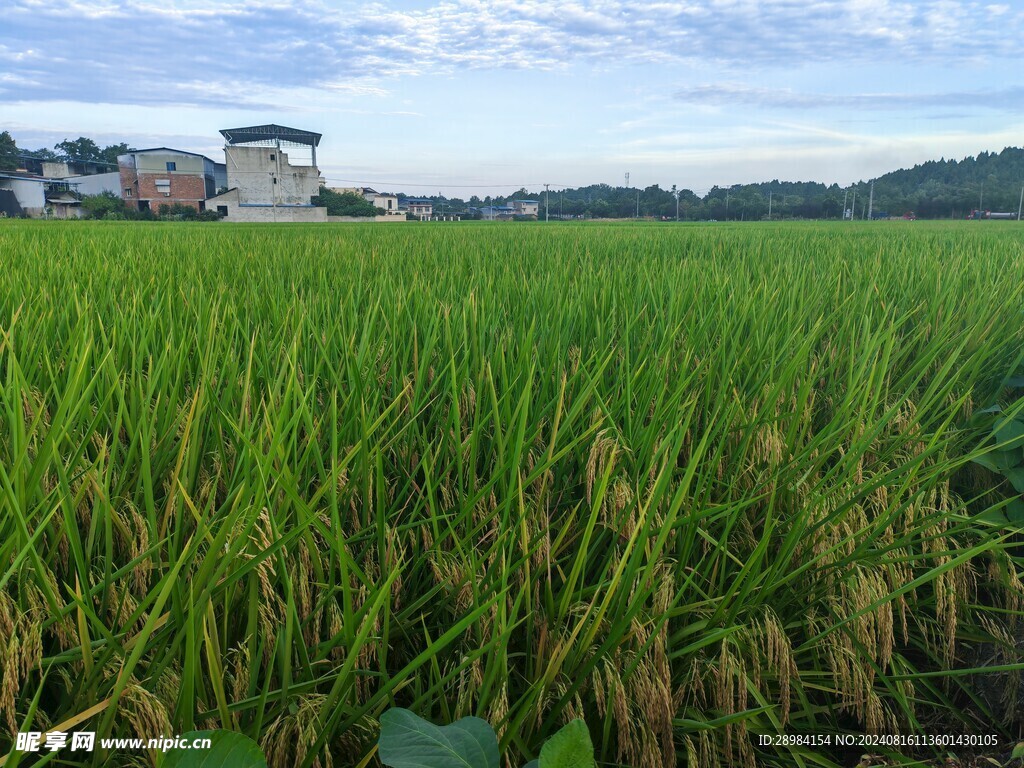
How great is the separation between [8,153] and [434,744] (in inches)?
2665

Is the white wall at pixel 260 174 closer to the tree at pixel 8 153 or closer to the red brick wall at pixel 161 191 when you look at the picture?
the red brick wall at pixel 161 191

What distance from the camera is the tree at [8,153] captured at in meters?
50.8

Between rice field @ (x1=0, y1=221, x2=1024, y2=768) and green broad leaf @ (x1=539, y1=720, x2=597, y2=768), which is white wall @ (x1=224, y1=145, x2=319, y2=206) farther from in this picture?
green broad leaf @ (x1=539, y1=720, x2=597, y2=768)

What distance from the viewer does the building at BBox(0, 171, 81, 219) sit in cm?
3709

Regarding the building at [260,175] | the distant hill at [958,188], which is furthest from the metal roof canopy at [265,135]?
the distant hill at [958,188]

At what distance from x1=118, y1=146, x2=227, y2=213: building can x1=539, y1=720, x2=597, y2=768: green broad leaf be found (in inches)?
2020

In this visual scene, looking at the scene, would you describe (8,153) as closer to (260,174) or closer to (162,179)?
(162,179)

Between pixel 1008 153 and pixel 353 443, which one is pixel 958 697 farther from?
pixel 1008 153

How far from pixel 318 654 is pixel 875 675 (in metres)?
0.87

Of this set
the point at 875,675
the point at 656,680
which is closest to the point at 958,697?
the point at 875,675

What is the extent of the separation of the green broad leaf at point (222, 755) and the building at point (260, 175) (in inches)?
1720

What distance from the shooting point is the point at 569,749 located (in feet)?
1.86

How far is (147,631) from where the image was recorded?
23.7 inches

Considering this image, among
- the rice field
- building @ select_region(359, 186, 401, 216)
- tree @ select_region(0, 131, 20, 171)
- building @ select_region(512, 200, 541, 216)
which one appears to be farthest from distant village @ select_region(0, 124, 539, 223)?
the rice field
